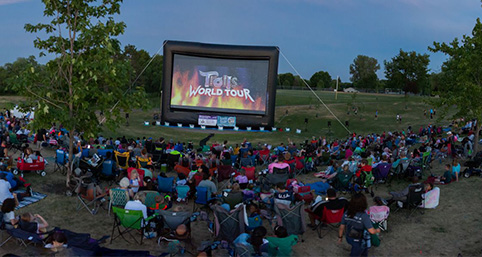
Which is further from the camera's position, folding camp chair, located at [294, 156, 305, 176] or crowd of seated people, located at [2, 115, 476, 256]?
folding camp chair, located at [294, 156, 305, 176]

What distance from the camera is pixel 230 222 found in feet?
23.2

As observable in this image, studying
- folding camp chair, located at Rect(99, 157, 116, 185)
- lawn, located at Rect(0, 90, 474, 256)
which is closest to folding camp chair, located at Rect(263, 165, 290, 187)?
lawn, located at Rect(0, 90, 474, 256)

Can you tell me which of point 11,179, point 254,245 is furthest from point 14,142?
point 254,245

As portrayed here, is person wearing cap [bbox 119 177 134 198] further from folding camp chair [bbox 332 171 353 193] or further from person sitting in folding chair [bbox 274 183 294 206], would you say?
folding camp chair [bbox 332 171 353 193]

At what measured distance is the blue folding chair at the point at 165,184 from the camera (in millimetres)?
9683

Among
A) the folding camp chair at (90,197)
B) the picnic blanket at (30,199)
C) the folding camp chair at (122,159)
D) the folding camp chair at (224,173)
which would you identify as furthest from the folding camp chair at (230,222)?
the folding camp chair at (122,159)

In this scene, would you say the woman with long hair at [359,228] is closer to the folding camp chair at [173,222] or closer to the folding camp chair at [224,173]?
the folding camp chair at [173,222]

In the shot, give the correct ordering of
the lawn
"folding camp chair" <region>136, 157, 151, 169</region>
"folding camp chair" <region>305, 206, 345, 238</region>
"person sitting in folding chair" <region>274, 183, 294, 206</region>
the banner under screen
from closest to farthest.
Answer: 1. the lawn
2. "folding camp chair" <region>305, 206, 345, 238</region>
3. "person sitting in folding chair" <region>274, 183, 294, 206</region>
4. "folding camp chair" <region>136, 157, 151, 169</region>
5. the banner under screen

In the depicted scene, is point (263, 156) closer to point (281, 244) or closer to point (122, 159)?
point (122, 159)

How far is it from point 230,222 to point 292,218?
1289 mm

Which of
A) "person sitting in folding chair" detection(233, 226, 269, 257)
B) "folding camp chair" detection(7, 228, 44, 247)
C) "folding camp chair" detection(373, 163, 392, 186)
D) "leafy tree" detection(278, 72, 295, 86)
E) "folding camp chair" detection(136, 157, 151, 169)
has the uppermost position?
"leafy tree" detection(278, 72, 295, 86)

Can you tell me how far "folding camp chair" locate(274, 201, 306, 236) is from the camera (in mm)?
7336

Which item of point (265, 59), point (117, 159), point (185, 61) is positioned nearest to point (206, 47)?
point (185, 61)

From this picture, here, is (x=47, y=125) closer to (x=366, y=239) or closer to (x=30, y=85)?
(x=30, y=85)
